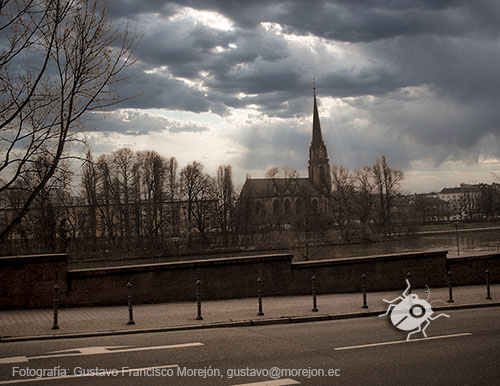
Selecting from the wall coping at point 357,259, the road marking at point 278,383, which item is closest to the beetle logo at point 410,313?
the wall coping at point 357,259

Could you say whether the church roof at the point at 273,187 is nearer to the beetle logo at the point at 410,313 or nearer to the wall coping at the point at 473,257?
the wall coping at the point at 473,257

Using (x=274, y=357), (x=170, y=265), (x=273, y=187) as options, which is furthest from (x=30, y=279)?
(x=273, y=187)

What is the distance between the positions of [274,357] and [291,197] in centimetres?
13041

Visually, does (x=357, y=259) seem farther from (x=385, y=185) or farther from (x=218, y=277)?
(x=385, y=185)

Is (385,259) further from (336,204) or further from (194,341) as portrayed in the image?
(336,204)

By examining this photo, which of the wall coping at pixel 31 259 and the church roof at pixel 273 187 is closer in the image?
the wall coping at pixel 31 259

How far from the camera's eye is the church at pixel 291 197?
91625 mm

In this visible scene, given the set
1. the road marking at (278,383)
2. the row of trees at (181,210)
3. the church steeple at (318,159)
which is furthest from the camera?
the church steeple at (318,159)

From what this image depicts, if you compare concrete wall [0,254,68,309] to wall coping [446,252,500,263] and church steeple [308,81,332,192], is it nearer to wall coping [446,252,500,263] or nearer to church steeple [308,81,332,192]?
wall coping [446,252,500,263]

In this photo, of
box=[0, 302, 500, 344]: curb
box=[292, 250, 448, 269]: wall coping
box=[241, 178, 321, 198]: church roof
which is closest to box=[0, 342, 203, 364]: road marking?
box=[0, 302, 500, 344]: curb

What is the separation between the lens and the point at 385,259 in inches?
722

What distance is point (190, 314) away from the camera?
44.1 ft

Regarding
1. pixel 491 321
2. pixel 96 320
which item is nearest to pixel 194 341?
pixel 96 320

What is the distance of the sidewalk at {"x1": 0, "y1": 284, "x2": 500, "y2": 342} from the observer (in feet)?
38.0
